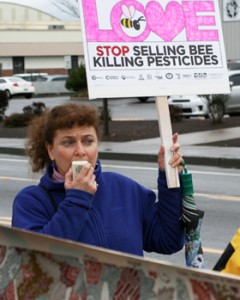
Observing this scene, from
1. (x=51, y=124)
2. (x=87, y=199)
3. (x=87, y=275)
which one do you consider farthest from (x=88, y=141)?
(x=87, y=275)

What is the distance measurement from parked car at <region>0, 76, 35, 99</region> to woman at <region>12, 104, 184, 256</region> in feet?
167

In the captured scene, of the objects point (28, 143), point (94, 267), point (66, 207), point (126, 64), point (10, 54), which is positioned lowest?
point (94, 267)

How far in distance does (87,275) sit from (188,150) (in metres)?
16.6

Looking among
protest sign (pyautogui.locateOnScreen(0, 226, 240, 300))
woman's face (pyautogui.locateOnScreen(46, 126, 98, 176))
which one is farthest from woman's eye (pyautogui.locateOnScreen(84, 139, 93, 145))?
protest sign (pyautogui.locateOnScreen(0, 226, 240, 300))

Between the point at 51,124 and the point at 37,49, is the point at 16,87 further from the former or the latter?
the point at 51,124

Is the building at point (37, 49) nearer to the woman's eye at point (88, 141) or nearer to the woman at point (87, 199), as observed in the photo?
the woman at point (87, 199)

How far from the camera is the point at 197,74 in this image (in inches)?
142

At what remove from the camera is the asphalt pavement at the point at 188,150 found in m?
17.5

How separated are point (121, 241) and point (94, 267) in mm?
873

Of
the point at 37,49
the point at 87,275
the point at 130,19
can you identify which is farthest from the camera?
the point at 37,49

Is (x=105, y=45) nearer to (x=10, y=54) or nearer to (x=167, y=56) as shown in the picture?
(x=167, y=56)

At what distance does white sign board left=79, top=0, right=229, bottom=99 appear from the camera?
3.52 meters

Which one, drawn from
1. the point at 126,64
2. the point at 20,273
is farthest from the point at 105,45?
the point at 20,273

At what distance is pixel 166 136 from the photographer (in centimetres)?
351
